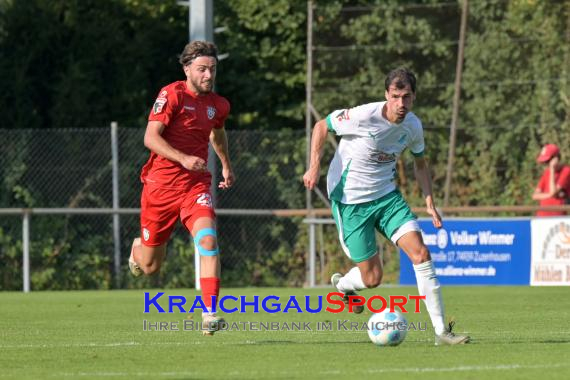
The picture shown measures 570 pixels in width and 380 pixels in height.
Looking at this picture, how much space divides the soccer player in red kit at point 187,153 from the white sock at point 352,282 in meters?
1.39

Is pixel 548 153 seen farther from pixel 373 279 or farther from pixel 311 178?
pixel 311 178

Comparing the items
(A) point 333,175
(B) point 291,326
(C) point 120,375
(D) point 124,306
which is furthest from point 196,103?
(D) point 124,306

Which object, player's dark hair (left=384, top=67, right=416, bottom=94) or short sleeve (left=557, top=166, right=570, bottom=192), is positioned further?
short sleeve (left=557, top=166, right=570, bottom=192)

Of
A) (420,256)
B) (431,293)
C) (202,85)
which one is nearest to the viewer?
(431,293)

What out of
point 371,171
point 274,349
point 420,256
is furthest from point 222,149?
point 274,349

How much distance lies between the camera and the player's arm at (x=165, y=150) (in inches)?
390

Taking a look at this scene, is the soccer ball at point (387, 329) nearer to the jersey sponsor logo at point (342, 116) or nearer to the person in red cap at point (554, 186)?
the jersey sponsor logo at point (342, 116)

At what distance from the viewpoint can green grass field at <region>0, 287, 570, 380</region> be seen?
7.85 meters

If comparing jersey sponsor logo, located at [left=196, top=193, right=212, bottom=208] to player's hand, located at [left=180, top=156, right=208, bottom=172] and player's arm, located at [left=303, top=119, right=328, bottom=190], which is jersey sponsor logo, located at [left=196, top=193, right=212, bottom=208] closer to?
player's hand, located at [left=180, top=156, right=208, bottom=172]

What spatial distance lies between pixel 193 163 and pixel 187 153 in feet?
2.25

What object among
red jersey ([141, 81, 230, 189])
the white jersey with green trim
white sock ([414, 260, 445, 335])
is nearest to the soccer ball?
white sock ([414, 260, 445, 335])

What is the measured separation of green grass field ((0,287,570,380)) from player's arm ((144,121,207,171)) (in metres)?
1.32

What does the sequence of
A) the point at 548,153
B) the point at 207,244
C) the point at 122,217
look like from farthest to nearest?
the point at 122,217, the point at 548,153, the point at 207,244

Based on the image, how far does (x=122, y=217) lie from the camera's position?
862 inches
